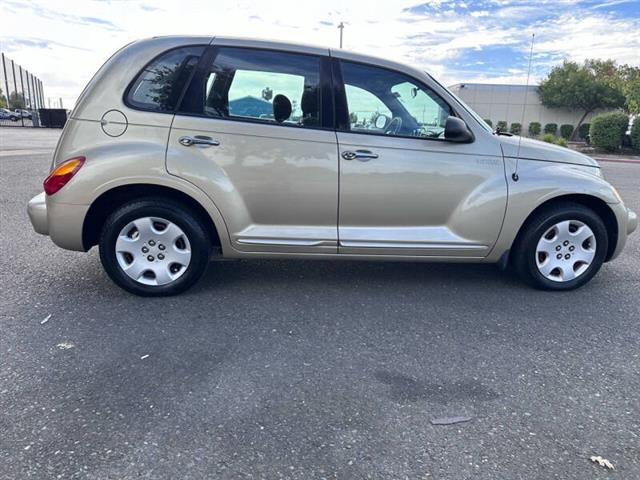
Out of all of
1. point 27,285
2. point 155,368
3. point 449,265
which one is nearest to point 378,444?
point 155,368

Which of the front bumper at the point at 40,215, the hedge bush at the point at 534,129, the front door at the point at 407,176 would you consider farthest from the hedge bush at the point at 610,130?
the front bumper at the point at 40,215

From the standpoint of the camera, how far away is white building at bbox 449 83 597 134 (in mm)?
43156

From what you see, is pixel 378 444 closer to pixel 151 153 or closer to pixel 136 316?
pixel 136 316

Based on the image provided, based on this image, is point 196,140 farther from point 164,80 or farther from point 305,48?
point 305,48

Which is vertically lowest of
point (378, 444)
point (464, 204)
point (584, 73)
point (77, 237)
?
point (378, 444)

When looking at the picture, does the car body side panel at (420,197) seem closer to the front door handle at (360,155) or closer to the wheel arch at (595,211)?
the front door handle at (360,155)

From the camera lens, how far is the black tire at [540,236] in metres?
4.04

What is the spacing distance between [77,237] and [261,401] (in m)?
2.10

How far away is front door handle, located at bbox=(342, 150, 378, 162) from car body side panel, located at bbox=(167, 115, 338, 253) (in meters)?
0.09

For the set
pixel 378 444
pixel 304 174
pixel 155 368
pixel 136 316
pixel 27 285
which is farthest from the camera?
pixel 27 285

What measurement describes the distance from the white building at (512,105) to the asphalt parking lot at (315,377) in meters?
42.4

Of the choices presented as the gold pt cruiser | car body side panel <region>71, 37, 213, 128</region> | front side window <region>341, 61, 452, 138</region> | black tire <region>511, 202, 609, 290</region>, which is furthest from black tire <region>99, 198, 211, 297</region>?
black tire <region>511, 202, 609, 290</region>

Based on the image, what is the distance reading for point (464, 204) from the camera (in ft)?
12.9

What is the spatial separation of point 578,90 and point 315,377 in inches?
1812
